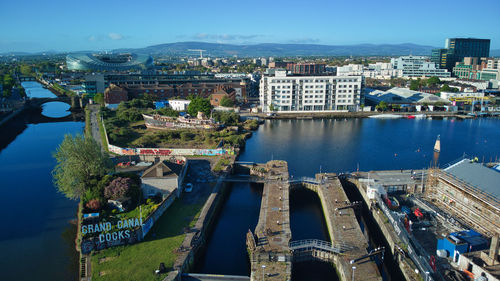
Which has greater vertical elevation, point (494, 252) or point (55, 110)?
point (494, 252)

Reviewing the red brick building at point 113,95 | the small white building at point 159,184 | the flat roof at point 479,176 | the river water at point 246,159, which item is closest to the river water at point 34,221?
the river water at point 246,159

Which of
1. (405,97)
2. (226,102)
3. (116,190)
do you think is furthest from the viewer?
(405,97)

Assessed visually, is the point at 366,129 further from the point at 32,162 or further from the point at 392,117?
the point at 32,162

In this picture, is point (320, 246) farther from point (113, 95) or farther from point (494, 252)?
point (113, 95)

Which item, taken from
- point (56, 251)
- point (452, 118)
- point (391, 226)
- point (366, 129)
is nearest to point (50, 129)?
point (56, 251)

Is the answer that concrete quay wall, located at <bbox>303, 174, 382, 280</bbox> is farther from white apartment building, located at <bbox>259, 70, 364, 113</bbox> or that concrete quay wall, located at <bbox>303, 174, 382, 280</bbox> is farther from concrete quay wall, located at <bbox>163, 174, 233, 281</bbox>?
white apartment building, located at <bbox>259, 70, 364, 113</bbox>

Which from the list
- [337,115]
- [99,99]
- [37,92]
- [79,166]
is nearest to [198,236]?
[79,166]
